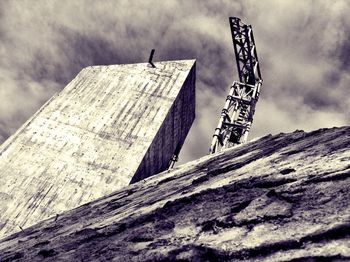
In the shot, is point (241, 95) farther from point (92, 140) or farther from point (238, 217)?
point (238, 217)

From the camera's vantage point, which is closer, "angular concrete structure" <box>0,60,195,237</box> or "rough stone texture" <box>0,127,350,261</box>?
"rough stone texture" <box>0,127,350,261</box>

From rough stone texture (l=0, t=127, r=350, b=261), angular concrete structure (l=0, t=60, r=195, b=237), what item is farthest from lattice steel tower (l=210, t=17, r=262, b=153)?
rough stone texture (l=0, t=127, r=350, b=261)

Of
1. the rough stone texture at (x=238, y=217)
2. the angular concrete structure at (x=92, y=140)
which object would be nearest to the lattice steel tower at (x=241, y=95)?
the angular concrete structure at (x=92, y=140)

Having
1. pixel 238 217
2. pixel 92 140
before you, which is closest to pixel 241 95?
pixel 92 140

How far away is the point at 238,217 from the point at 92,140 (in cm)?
999

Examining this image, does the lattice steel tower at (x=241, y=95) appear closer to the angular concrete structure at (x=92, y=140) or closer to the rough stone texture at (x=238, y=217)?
the angular concrete structure at (x=92, y=140)

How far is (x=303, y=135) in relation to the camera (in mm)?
5203

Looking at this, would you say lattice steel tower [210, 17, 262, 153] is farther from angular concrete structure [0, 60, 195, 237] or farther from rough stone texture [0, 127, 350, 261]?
rough stone texture [0, 127, 350, 261]

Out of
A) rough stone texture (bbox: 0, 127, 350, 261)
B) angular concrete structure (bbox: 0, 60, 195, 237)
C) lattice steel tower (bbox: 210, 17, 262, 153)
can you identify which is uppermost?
lattice steel tower (bbox: 210, 17, 262, 153)

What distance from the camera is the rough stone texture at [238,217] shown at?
2.37m

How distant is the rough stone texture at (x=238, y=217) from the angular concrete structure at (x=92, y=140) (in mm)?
5505

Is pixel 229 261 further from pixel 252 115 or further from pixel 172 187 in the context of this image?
pixel 252 115

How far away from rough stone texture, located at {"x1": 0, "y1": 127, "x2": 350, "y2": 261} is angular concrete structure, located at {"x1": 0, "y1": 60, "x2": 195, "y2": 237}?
551 centimetres

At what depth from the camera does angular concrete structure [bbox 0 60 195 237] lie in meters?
10.7
